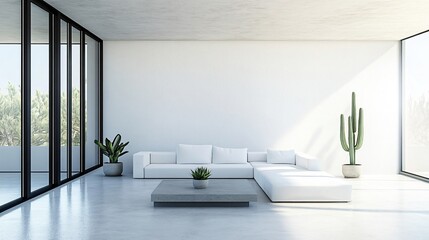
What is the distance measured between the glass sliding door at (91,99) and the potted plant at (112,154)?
1.10ft

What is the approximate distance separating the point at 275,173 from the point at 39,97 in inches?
152

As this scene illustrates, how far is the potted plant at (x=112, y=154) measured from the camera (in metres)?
10.7

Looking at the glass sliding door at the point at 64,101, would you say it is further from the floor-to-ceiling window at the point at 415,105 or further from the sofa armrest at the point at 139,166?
the floor-to-ceiling window at the point at 415,105

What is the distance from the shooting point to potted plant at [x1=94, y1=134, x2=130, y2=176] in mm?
10695

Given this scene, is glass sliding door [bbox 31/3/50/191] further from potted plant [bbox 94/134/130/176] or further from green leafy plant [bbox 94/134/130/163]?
green leafy plant [bbox 94/134/130/163]

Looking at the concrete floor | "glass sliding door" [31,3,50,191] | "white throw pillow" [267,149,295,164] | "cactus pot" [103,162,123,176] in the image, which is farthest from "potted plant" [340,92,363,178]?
"glass sliding door" [31,3,50,191]

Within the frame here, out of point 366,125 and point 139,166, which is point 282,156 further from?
point 139,166

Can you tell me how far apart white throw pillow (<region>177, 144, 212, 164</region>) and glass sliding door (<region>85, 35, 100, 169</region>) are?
186cm

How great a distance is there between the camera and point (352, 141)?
10945mm

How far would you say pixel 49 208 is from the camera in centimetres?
698

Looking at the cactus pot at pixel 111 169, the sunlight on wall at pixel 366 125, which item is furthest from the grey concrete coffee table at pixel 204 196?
the sunlight on wall at pixel 366 125


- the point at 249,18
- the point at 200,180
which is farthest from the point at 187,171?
the point at 249,18

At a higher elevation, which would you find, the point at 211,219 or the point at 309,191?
the point at 309,191

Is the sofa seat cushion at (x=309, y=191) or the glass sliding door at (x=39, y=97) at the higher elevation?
the glass sliding door at (x=39, y=97)
